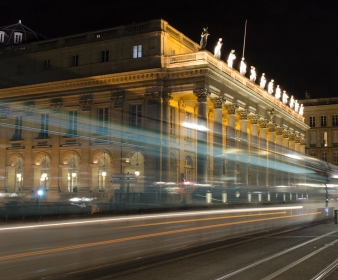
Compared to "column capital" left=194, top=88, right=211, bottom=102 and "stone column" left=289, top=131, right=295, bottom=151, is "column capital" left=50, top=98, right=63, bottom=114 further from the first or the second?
"stone column" left=289, top=131, right=295, bottom=151

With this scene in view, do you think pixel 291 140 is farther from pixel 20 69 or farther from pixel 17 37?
pixel 17 37

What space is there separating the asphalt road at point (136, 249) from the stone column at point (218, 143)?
12248 millimetres

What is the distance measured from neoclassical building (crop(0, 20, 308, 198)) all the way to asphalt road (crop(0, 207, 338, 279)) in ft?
68.6

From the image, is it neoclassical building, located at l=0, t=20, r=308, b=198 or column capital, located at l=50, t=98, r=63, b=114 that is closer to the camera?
neoclassical building, located at l=0, t=20, r=308, b=198

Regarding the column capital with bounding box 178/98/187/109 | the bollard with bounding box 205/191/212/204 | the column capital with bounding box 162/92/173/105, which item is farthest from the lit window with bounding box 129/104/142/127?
the bollard with bounding box 205/191/212/204

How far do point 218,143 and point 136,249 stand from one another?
900 inches

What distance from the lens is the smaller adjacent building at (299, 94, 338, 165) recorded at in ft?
339

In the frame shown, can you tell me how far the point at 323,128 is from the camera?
10456cm

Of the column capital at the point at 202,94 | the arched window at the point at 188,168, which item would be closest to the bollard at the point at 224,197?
the column capital at the point at 202,94

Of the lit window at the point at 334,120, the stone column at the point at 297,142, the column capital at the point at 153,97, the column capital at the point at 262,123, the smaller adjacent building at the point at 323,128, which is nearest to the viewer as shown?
the column capital at the point at 153,97

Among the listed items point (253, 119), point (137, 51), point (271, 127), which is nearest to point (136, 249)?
point (137, 51)

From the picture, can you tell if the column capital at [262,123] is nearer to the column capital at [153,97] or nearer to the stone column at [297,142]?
the stone column at [297,142]

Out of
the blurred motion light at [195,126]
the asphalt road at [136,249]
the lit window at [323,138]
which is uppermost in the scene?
the lit window at [323,138]

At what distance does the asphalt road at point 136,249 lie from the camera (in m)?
13.1
